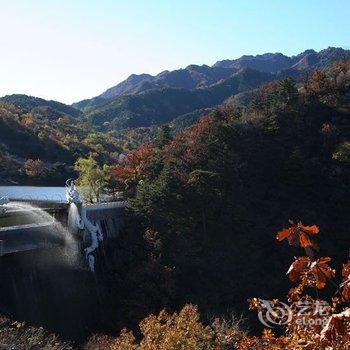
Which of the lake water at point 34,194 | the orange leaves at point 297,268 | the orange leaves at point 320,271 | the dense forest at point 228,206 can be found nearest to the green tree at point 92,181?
the dense forest at point 228,206

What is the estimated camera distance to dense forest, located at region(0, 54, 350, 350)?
1239 inches

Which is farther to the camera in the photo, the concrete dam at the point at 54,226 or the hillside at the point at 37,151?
the hillside at the point at 37,151

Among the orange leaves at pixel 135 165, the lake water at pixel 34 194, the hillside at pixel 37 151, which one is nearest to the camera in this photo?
the orange leaves at pixel 135 165

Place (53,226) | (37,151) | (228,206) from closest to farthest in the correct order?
(53,226), (228,206), (37,151)

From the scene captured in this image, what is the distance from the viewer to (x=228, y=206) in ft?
128

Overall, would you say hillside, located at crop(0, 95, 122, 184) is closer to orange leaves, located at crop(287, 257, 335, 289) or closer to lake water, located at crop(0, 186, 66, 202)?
lake water, located at crop(0, 186, 66, 202)

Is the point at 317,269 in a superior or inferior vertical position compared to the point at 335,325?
superior

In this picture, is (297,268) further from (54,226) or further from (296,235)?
(54,226)

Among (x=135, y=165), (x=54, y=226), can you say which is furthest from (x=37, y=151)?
(x=54, y=226)

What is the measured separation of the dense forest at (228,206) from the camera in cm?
3147

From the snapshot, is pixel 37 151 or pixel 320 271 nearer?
pixel 320 271

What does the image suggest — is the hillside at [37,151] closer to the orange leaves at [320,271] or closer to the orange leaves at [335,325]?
the orange leaves at [320,271]

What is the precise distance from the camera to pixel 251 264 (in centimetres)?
3656

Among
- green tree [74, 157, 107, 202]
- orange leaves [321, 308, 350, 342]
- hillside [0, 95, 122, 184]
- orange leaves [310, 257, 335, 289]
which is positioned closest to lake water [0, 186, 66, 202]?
green tree [74, 157, 107, 202]
